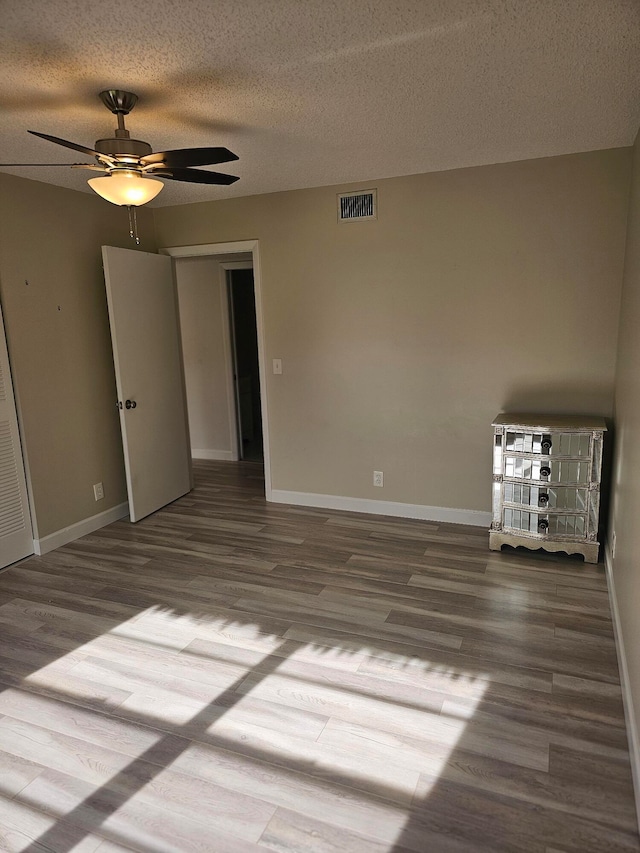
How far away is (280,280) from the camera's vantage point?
4.25 m

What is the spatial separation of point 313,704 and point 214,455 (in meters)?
4.26

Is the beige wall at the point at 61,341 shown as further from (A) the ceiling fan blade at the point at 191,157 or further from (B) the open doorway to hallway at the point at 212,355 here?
(A) the ceiling fan blade at the point at 191,157

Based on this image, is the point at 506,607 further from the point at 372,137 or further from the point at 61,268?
the point at 61,268

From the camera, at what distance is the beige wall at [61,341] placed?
3.47 meters

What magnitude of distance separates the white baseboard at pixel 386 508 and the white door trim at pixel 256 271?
24 centimetres

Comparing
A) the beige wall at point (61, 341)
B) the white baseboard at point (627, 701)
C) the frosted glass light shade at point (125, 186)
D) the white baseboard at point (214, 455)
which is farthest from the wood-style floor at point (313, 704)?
the white baseboard at point (214, 455)

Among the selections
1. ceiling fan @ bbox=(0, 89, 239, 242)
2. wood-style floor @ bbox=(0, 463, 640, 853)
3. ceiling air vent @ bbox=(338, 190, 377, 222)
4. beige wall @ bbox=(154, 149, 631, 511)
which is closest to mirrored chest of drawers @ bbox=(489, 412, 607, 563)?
wood-style floor @ bbox=(0, 463, 640, 853)

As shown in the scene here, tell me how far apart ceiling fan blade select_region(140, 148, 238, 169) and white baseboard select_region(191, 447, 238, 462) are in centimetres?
407

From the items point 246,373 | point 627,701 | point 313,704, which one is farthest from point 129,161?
point 246,373

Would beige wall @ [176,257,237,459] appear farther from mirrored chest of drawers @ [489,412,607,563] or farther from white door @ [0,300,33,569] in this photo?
mirrored chest of drawers @ [489,412,607,563]

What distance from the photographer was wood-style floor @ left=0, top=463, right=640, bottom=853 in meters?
1.66

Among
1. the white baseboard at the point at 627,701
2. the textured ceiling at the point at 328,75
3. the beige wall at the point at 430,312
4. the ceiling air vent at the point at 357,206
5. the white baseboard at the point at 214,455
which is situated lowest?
the white baseboard at the point at 627,701

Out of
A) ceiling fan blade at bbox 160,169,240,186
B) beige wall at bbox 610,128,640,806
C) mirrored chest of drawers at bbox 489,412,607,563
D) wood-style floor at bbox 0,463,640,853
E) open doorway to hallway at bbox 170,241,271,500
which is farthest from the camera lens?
open doorway to hallway at bbox 170,241,271,500

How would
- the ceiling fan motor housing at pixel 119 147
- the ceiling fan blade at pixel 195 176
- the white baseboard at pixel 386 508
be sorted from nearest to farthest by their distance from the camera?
the ceiling fan motor housing at pixel 119 147 < the ceiling fan blade at pixel 195 176 < the white baseboard at pixel 386 508
